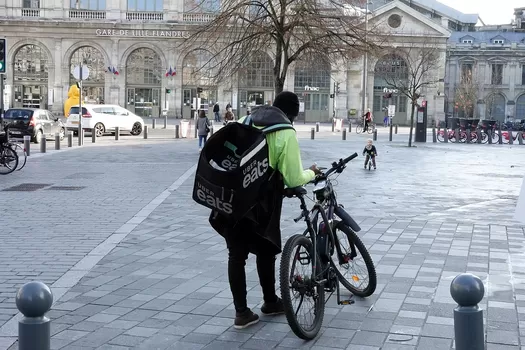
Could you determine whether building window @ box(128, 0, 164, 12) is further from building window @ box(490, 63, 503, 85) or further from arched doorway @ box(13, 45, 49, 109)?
building window @ box(490, 63, 503, 85)

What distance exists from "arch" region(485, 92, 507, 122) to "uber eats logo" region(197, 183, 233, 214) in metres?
88.9

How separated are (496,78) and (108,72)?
48169 mm

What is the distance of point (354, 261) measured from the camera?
21.7 feet

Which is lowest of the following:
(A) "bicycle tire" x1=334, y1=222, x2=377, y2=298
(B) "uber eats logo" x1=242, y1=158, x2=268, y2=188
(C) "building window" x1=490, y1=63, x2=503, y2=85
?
(A) "bicycle tire" x1=334, y1=222, x2=377, y2=298

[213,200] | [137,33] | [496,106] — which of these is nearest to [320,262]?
[213,200]

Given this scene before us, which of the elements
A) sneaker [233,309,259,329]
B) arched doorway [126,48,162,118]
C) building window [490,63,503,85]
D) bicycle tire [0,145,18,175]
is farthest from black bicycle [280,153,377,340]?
building window [490,63,503,85]

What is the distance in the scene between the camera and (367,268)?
657 centimetres

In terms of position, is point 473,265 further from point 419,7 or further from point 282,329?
point 419,7

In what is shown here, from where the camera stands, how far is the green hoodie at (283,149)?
222 inches

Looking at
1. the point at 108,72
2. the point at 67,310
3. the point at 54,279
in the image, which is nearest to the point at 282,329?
the point at 67,310

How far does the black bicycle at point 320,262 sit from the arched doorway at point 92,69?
206 feet

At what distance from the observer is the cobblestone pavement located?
5.63m

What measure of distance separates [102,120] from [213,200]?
3277cm

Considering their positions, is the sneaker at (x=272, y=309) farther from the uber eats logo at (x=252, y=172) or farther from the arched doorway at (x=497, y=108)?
the arched doorway at (x=497, y=108)
